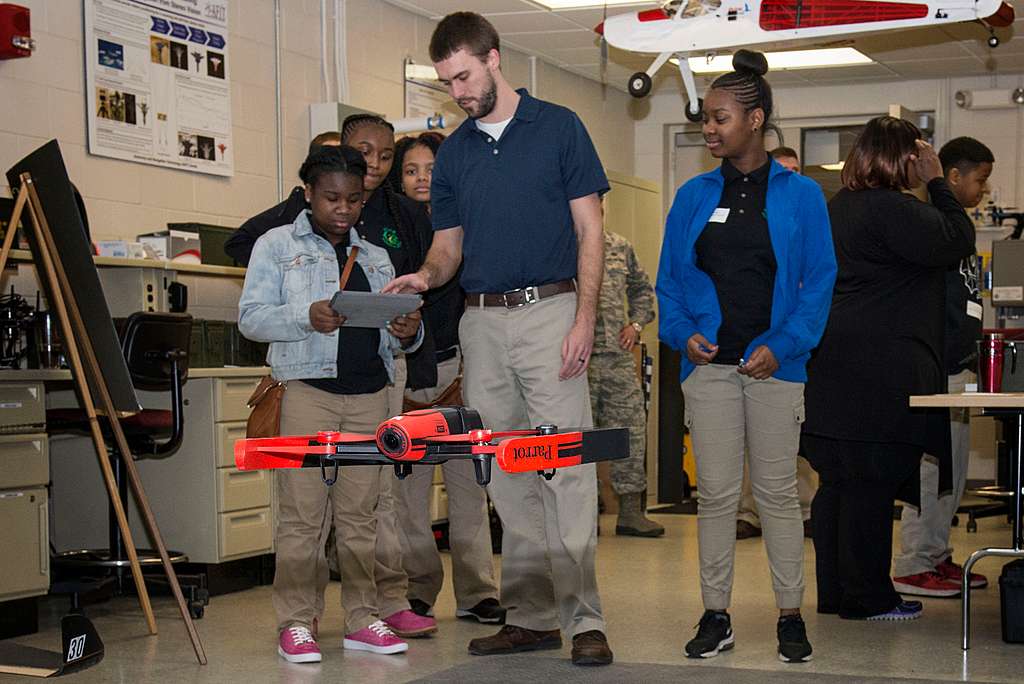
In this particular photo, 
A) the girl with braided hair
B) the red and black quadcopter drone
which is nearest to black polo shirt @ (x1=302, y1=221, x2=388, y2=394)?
the girl with braided hair

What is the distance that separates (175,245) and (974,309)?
305cm

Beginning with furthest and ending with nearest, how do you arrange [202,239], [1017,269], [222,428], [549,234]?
[1017,269] < [202,239] < [222,428] < [549,234]

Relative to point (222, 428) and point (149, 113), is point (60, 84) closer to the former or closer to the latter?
point (149, 113)

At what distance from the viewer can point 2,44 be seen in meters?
5.02

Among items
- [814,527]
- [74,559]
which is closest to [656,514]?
[814,527]

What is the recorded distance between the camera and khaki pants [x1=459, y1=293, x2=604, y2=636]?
12.1 feet

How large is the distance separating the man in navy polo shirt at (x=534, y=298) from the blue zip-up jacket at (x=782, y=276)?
291 millimetres

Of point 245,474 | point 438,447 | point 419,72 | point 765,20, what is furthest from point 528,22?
point 438,447

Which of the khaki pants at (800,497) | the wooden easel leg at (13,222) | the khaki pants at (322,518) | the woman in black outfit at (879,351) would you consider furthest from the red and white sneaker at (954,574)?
the wooden easel leg at (13,222)

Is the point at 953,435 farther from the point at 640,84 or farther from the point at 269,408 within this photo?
the point at 640,84

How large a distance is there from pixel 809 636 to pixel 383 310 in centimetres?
176

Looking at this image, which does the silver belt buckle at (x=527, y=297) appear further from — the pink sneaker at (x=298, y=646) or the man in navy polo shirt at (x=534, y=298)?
the pink sneaker at (x=298, y=646)

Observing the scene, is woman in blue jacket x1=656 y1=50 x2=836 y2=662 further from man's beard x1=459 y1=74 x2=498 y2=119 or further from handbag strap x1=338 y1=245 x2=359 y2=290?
handbag strap x1=338 y1=245 x2=359 y2=290

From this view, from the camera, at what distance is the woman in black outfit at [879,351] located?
14.4ft
